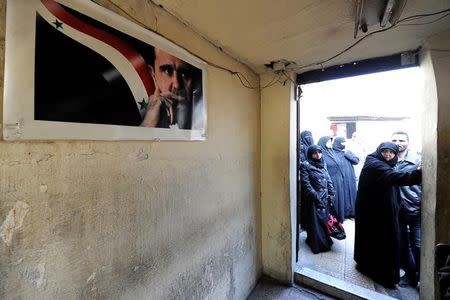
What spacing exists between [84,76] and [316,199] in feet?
10.2

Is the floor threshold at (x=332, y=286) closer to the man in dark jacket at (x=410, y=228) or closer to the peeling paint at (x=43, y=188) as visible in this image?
the man in dark jacket at (x=410, y=228)

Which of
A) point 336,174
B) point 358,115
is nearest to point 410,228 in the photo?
point 336,174

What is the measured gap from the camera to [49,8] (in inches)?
31.6

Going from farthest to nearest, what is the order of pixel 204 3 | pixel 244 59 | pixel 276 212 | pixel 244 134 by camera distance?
pixel 276 212, pixel 244 134, pixel 244 59, pixel 204 3


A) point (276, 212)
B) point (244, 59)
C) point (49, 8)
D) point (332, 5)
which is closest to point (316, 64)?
point (244, 59)

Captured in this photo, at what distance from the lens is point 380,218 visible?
2.40 metres

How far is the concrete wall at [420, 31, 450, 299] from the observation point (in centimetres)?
157

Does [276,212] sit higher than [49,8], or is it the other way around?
[49,8]

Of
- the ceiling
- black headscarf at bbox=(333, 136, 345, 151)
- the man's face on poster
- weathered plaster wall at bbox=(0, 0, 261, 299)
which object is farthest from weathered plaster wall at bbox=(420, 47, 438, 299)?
black headscarf at bbox=(333, 136, 345, 151)

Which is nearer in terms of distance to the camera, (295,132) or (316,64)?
(316,64)

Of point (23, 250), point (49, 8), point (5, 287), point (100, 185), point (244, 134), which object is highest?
point (49, 8)

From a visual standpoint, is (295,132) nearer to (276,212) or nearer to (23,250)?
(276,212)

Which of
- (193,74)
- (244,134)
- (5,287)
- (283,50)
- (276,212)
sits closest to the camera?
(5,287)

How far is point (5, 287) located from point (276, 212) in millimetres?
2227
